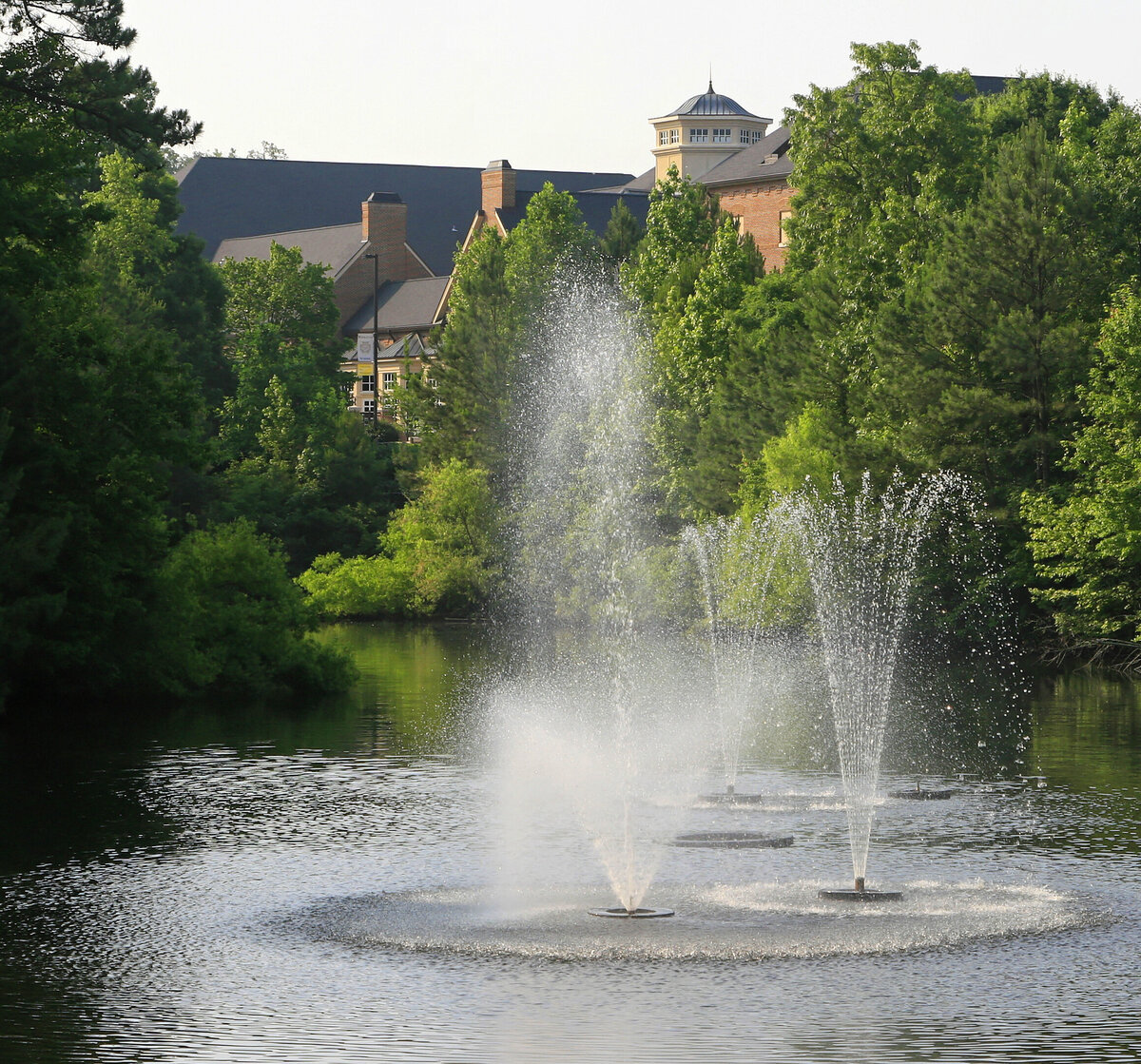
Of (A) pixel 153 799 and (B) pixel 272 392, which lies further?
(B) pixel 272 392

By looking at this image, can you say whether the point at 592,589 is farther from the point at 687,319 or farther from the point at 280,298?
the point at 280,298

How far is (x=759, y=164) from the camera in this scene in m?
96.6

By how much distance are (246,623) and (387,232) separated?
317 ft

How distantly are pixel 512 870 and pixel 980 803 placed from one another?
796cm

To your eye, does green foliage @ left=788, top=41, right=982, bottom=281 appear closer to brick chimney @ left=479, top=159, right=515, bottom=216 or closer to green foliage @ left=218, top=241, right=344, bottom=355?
green foliage @ left=218, top=241, right=344, bottom=355

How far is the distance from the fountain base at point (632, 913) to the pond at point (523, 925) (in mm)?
142

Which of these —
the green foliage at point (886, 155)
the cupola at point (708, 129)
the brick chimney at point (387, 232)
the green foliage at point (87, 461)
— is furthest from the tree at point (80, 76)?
the cupola at point (708, 129)

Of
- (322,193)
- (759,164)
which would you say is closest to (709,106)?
(322,193)

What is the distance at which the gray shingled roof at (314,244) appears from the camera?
134750 mm

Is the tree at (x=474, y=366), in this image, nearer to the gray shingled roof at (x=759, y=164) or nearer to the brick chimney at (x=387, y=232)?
the gray shingled roof at (x=759, y=164)

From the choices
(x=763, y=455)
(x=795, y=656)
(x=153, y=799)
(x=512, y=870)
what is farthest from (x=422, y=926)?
(x=763, y=455)

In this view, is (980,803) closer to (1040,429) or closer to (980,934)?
(980,934)

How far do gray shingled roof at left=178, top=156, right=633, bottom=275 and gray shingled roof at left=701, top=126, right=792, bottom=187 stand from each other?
48837 mm

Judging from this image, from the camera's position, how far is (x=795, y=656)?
52.5 metres
